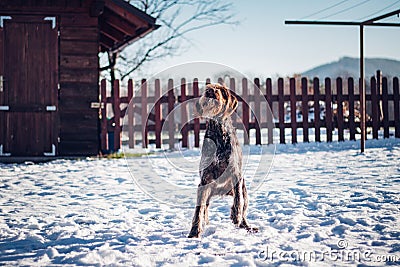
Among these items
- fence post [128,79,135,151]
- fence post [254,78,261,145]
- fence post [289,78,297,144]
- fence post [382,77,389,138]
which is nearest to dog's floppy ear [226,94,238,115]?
fence post [128,79,135,151]

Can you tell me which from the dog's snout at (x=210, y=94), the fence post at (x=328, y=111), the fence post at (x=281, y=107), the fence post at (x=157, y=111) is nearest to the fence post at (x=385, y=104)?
the fence post at (x=328, y=111)

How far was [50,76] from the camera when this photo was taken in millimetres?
9070

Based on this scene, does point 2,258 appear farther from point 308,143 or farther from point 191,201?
point 308,143

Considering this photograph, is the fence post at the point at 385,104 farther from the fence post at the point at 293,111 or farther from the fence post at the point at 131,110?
the fence post at the point at 131,110

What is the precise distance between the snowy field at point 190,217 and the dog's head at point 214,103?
1021mm

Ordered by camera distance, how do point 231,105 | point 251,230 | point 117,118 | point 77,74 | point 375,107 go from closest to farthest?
point 231,105
point 251,230
point 77,74
point 117,118
point 375,107

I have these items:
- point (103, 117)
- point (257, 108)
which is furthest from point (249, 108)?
point (103, 117)

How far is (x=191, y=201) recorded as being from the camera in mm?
5312

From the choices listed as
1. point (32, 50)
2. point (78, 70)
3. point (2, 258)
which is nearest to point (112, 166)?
point (78, 70)

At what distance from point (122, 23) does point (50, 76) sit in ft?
7.90

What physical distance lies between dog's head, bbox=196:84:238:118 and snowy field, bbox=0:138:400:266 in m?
1.02

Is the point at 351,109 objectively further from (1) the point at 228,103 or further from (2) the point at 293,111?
(1) the point at 228,103

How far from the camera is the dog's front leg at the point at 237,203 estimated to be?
11.9 ft

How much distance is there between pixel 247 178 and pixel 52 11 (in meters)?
5.48
